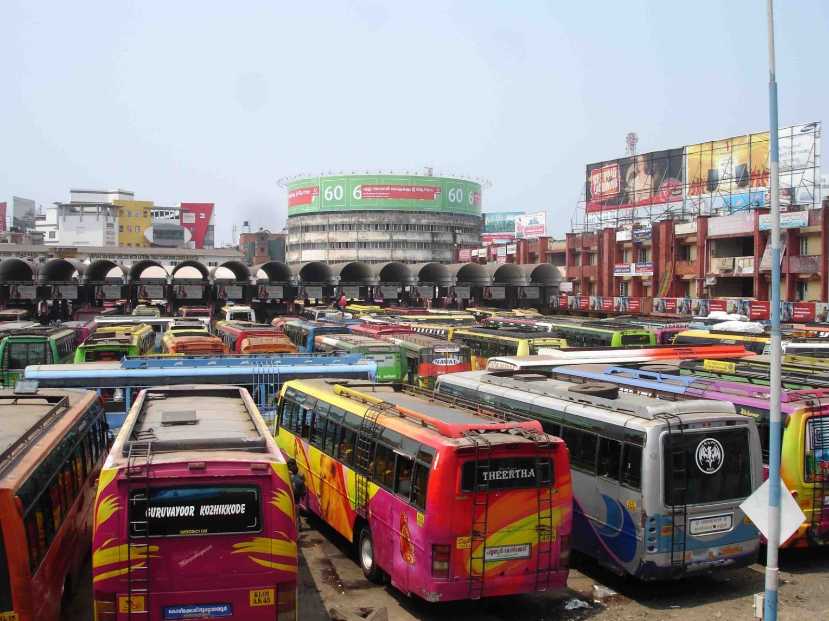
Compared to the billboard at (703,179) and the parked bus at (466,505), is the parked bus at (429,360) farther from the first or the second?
the billboard at (703,179)

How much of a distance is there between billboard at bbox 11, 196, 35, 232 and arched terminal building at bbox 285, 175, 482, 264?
70.0m

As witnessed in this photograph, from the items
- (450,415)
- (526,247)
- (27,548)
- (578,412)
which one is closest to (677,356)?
(578,412)

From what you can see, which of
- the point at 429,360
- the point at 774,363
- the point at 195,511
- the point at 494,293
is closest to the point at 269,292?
the point at 494,293

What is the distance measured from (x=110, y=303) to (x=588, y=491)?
5792 cm

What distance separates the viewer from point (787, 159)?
56844 millimetres

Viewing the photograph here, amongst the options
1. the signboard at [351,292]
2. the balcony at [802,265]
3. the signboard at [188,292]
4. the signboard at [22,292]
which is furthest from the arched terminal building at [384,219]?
the balcony at [802,265]

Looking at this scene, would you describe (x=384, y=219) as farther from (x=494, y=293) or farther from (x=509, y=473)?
(x=509, y=473)

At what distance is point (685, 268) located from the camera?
199 feet

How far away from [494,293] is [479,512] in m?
55.4

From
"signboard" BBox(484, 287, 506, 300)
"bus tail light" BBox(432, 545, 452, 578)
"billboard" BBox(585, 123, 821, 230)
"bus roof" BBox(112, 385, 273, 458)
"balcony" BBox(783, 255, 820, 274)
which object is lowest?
"bus tail light" BBox(432, 545, 452, 578)

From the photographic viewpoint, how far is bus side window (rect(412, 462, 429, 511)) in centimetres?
962

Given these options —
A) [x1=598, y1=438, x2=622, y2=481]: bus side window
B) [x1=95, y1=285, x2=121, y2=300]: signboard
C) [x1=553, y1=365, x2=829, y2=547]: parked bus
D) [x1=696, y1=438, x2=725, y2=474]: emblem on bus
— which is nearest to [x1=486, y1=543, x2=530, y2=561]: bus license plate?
[x1=598, y1=438, x2=622, y2=481]: bus side window

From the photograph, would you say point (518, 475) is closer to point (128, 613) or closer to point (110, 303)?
point (128, 613)

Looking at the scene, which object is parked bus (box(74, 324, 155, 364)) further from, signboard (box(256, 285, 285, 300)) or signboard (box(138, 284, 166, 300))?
signboard (box(256, 285, 285, 300))
